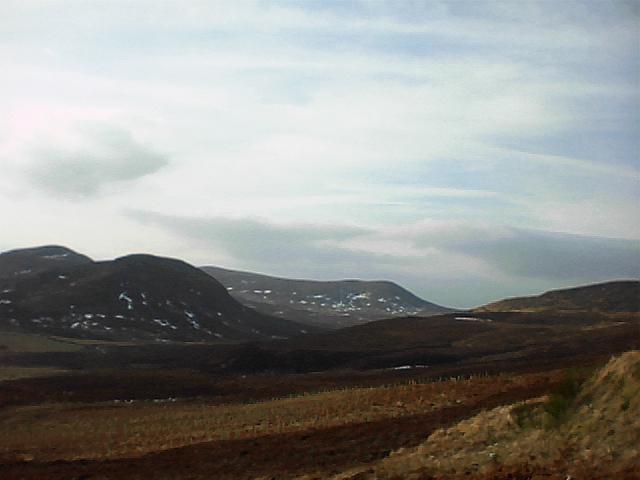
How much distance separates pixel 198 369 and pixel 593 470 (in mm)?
77735

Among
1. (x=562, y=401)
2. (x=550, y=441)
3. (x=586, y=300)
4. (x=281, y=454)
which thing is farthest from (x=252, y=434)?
(x=586, y=300)

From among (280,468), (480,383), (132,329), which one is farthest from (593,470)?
(132,329)

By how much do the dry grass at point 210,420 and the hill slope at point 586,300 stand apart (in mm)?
112555

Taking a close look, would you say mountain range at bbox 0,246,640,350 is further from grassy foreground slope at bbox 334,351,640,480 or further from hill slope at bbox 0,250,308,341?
grassy foreground slope at bbox 334,351,640,480

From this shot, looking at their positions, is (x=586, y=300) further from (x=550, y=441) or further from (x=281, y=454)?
(x=550, y=441)

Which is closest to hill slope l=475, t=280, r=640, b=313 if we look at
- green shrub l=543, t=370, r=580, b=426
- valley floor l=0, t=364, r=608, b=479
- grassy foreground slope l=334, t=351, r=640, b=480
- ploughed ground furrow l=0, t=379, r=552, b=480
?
valley floor l=0, t=364, r=608, b=479

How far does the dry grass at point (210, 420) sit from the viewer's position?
32562 millimetres

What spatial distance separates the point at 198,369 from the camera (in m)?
90.8

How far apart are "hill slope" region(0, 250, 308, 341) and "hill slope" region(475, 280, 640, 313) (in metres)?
54.6

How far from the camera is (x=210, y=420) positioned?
3881cm

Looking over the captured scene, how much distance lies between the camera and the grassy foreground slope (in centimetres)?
1767

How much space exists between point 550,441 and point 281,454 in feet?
Answer: 33.8

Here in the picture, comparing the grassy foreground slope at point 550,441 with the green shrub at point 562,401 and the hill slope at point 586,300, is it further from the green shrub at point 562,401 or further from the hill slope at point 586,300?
the hill slope at point 586,300

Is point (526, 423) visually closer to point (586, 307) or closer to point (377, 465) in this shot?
point (377, 465)
